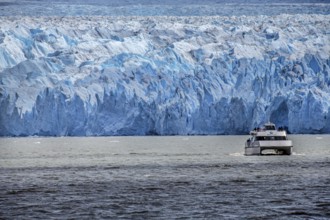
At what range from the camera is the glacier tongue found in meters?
95.1

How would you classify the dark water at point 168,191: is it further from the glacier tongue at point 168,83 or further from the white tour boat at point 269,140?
the glacier tongue at point 168,83

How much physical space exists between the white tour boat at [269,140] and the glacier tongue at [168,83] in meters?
23.3

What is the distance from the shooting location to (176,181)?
141 feet

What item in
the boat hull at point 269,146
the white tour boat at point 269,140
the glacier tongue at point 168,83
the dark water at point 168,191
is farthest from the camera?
the glacier tongue at point 168,83

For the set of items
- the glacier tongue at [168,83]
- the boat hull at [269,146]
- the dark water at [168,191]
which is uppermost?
the glacier tongue at [168,83]

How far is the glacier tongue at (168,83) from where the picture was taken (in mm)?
95125

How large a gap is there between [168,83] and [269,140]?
3375 centimetres

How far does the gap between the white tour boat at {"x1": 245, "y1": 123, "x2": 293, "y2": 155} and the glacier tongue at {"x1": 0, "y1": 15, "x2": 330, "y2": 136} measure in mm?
23284

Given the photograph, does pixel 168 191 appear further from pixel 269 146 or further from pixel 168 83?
pixel 168 83

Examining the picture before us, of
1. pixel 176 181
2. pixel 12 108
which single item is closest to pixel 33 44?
pixel 12 108

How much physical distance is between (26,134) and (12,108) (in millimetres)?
3535

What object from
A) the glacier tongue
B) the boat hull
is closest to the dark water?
the boat hull

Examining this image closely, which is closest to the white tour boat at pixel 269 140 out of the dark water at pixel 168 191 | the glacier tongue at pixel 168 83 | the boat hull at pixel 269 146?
the boat hull at pixel 269 146

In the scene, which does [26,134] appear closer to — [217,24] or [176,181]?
[217,24]
